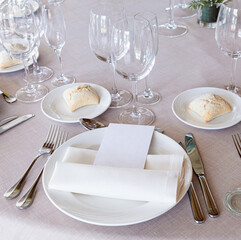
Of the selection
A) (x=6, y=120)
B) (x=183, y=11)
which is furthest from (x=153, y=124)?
(x=183, y=11)

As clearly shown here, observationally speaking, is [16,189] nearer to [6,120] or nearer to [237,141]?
[6,120]

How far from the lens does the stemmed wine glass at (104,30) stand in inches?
46.4

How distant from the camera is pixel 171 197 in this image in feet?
2.60

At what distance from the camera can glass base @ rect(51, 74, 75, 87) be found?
1342mm

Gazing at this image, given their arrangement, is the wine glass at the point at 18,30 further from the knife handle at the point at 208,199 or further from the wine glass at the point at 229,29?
the knife handle at the point at 208,199

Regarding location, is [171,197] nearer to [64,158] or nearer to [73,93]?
[64,158]

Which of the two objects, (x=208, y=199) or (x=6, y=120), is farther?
(x=6, y=120)

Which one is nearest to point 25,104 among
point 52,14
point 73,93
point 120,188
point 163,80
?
point 73,93

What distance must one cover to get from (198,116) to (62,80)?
49 centimetres

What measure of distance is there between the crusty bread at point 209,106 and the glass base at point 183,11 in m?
0.70

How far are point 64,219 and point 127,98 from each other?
0.50 meters

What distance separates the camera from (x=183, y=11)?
69.3 inches

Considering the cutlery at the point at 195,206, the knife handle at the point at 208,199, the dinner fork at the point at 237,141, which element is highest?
the cutlery at the point at 195,206

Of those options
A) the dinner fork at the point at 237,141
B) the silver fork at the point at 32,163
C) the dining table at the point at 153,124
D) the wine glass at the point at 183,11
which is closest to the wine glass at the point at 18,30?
the dining table at the point at 153,124
